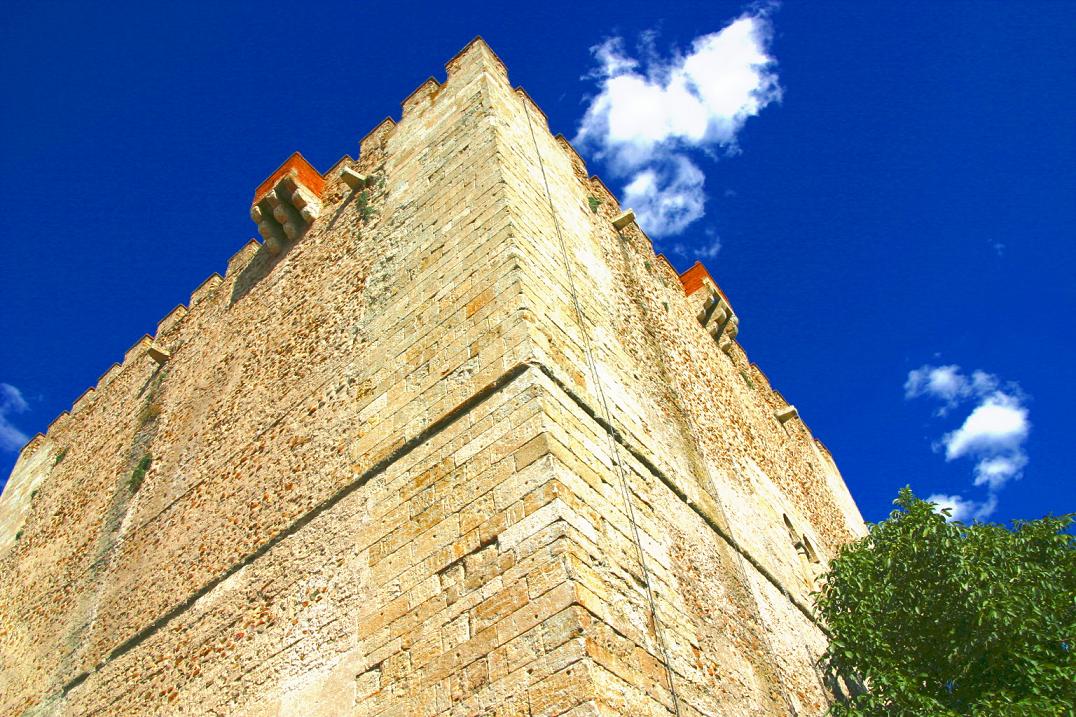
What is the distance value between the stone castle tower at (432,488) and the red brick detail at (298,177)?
0.04 metres

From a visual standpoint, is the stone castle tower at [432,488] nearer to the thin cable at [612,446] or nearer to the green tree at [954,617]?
the thin cable at [612,446]

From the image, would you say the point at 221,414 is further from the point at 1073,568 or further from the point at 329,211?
the point at 1073,568

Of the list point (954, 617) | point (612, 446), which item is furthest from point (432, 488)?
point (954, 617)

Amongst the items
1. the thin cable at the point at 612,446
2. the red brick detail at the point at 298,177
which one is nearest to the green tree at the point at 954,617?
the thin cable at the point at 612,446

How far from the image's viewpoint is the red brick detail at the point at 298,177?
10375mm

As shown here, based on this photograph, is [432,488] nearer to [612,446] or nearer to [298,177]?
[612,446]

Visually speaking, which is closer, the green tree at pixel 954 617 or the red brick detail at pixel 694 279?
the green tree at pixel 954 617

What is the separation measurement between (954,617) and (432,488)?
4.61 metres

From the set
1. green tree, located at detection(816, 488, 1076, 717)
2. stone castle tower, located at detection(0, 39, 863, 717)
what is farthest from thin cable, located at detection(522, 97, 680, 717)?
green tree, located at detection(816, 488, 1076, 717)

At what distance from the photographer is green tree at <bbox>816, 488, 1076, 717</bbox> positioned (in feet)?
22.4

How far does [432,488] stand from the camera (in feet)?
19.1

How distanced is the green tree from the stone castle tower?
2.08 feet

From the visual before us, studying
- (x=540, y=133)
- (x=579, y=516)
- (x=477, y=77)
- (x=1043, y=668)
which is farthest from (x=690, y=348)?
(x=579, y=516)

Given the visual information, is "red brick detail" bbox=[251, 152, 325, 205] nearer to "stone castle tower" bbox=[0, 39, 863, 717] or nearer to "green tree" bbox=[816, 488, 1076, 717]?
"stone castle tower" bbox=[0, 39, 863, 717]
